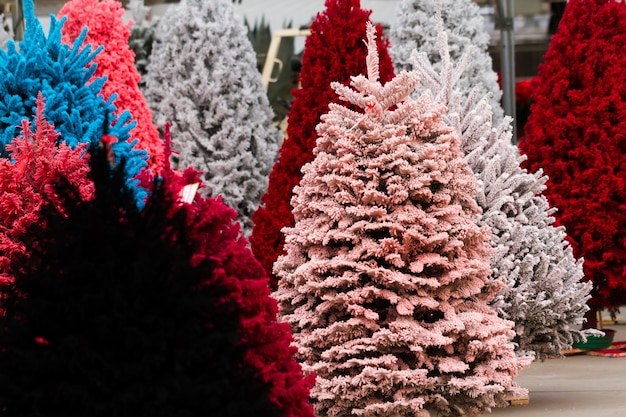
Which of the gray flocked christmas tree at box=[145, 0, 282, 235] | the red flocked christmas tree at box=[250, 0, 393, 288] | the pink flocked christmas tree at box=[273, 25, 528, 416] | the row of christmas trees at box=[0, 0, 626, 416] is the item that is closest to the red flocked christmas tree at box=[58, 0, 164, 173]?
the row of christmas trees at box=[0, 0, 626, 416]

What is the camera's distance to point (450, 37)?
446 inches

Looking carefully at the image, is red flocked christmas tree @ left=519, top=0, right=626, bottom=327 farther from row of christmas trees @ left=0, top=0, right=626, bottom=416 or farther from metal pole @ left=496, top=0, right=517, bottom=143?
metal pole @ left=496, top=0, right=517, bottom=143

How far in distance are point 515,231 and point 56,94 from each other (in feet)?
9.84

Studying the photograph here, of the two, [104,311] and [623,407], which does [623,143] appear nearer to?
[623,407]

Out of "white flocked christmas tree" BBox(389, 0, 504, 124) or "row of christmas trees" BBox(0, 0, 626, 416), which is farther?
"white flocked christmas tree" BBox(389, 0, 504, 124)

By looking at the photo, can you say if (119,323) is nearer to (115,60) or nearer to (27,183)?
(27,183)

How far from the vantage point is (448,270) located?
601 cm

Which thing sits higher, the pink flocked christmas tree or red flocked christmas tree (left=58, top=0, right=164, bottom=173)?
red flocked christmas tree (left=58, top=0, right=164, bottom=173)

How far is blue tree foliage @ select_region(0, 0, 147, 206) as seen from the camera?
18.2ft

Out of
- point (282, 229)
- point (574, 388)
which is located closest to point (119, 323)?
point (282, 229)

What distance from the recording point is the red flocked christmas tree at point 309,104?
7730 mm

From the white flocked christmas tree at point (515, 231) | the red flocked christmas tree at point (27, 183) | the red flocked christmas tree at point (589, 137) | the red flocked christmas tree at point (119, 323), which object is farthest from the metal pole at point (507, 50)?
→ the red flocked christmas tree at point (119, 323)

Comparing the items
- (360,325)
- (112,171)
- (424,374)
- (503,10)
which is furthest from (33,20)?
(503,10)

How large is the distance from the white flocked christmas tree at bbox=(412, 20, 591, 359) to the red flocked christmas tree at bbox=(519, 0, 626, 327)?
2.09 metres
